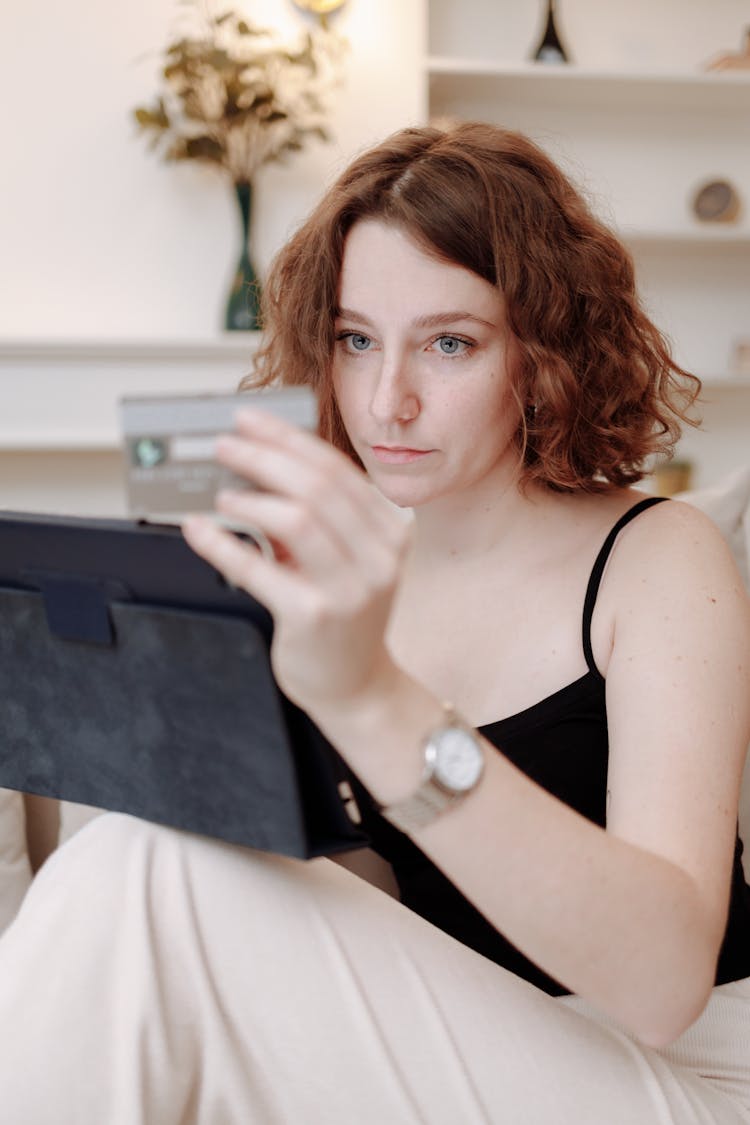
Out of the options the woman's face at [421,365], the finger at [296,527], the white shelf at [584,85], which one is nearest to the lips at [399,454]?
the woman's face at [421,365]

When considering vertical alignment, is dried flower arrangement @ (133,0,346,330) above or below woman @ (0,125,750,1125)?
above

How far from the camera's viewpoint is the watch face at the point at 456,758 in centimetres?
67

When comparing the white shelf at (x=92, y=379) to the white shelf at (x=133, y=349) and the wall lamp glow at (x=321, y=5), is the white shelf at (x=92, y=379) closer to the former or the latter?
the white shelf at (x=133, y=349)

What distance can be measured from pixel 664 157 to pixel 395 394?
2332 millimetres

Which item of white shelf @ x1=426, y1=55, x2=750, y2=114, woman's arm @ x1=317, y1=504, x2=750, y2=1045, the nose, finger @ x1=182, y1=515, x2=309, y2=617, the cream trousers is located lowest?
the cream trousers

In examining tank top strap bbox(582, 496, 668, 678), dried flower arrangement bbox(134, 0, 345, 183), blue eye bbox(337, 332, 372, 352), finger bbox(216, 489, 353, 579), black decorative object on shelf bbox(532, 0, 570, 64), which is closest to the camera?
finger bbox(216, 489, 353, 579)


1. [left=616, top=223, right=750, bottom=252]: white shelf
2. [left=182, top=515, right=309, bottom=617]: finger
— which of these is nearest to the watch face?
[left=182, top=515, right=309, bottom=617]: finger

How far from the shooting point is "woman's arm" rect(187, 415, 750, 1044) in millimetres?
577

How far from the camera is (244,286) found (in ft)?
8.85

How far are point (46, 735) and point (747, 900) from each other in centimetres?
63

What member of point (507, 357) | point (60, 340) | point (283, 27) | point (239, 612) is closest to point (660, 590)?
point (507, 357)

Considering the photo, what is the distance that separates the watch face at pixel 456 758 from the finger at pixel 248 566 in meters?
0.14

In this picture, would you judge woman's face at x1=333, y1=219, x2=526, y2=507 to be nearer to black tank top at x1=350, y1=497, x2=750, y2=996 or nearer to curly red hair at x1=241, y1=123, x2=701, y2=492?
curly red hair at x1=241, y1=123, x2=701, y2=492

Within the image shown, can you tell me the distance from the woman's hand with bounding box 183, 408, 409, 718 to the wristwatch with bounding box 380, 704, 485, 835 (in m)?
0.10
